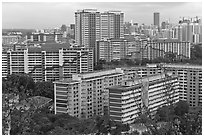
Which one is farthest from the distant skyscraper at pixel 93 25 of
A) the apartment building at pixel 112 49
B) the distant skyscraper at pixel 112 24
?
the apartment building at pixel 112 49

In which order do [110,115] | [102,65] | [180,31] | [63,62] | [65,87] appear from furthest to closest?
[180,31], [102,65], [63,62], [65,87], [110,115]

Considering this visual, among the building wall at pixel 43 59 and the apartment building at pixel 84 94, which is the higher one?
the building wall at pixel 43 59

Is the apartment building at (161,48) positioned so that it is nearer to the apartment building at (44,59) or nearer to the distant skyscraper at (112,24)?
the distant skyscraper at (112,24)

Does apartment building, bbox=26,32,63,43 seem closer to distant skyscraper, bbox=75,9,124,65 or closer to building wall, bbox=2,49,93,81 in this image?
distant skyscraper, bbox=75,9,124,65

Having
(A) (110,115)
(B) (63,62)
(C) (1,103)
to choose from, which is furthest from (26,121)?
(B) (63,62)

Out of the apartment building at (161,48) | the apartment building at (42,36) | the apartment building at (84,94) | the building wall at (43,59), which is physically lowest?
the apartment building at (84,94)

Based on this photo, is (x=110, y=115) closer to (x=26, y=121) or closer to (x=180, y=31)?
(x=26, y=121)

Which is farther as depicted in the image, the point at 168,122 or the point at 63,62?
the point at 63,62

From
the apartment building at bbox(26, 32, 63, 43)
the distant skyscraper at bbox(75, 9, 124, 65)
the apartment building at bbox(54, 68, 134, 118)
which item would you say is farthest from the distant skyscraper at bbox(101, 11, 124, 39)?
the apartment building at bbox(54, 68, 134, 118)

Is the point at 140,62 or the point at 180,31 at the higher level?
the point at 180,31
